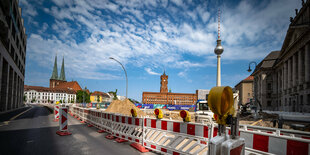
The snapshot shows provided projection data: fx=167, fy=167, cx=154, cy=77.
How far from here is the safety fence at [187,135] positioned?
2.96m

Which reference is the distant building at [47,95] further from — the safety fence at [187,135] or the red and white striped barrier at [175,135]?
the red and white striped barrier at [175,135]

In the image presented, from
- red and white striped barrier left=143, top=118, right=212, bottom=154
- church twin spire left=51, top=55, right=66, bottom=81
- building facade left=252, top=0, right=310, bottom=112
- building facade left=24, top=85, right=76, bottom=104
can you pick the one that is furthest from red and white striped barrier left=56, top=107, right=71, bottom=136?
church twin spire left=51, top=55, right=66, bottom=81

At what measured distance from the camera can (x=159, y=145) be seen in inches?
217

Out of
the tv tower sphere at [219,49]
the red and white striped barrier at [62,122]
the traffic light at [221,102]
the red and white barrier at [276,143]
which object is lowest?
the red and white striped barrier at [62,122]

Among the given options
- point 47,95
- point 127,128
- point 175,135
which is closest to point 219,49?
point 127,128

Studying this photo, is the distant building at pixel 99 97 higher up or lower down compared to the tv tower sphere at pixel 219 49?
lower down

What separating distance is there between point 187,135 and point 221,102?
115 inches

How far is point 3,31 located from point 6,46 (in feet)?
12.3

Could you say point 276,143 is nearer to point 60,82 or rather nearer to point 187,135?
point 187,135

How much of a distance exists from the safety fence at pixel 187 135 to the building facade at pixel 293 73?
65.1ft

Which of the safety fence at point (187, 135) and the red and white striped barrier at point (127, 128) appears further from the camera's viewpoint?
the red and white striped barrier at point (127, 128)

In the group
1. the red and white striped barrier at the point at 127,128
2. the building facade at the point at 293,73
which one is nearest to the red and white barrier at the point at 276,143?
the red and white striped barrier at the point at 127,128

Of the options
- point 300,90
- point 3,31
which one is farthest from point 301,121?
point 3,31

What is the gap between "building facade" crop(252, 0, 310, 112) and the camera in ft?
86.5
